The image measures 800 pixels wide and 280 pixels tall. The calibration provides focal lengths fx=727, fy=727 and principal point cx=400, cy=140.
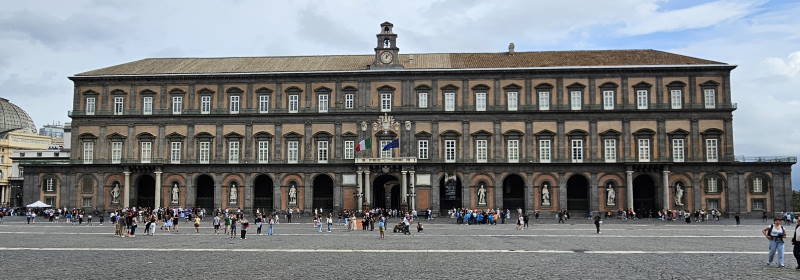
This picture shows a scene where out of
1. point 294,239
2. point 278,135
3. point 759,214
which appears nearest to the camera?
point 294,239

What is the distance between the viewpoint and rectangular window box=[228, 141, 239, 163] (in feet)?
210

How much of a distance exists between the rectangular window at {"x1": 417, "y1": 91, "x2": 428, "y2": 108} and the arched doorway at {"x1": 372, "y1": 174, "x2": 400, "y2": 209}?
782 cm

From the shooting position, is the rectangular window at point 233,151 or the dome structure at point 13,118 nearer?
the rectangular window at point 233,151

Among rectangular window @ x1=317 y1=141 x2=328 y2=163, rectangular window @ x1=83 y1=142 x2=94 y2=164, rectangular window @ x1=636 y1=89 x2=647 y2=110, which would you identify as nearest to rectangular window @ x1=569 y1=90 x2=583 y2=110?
rectangular window @ x1=636 y1=89 x2=647 y2=110

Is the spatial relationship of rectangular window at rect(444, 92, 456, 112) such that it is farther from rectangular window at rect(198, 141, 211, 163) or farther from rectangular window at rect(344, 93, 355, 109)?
rectangular window at rect(198, 141, 211, 163)

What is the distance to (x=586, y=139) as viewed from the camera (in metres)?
61.6

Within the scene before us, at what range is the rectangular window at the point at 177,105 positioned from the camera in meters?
64.9

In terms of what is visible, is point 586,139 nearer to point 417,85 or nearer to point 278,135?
point 417,85

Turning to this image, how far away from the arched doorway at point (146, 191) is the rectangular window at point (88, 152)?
4695mm

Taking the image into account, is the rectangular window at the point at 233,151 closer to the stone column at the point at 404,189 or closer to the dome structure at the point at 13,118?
the stone column at the point at 404,189

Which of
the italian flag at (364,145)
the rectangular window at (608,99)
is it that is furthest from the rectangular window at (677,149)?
the italian flag at (364,145)

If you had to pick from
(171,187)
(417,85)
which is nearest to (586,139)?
(417,85)

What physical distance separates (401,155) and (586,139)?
15775mm

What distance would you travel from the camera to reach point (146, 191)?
66625 mm
